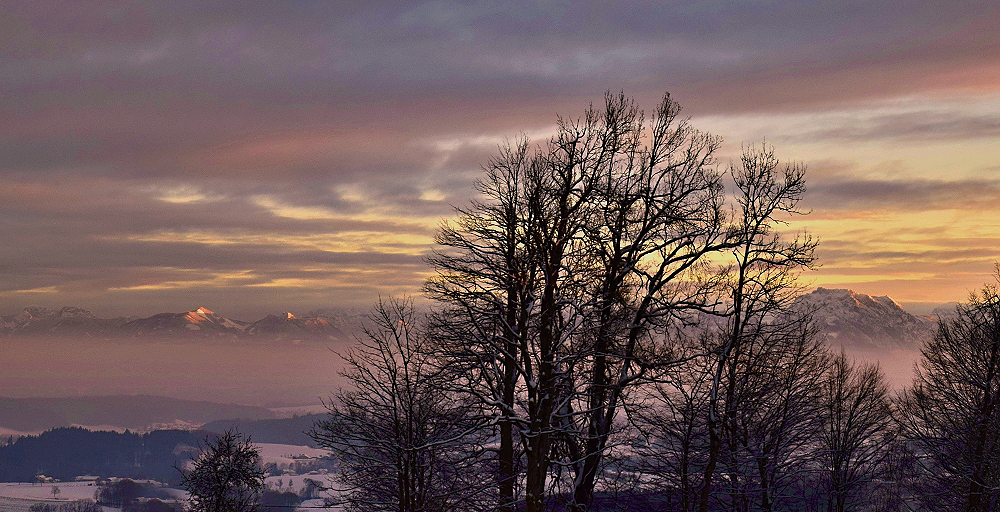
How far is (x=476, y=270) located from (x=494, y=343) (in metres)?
4.67

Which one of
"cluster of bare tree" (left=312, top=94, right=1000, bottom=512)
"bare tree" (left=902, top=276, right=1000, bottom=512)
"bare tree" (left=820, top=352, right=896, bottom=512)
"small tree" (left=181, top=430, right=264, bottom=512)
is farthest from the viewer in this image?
"small tree" (left=181, top=430, right=264, bottom=512)

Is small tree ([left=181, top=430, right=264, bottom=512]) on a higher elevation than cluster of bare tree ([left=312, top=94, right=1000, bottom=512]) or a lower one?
lower

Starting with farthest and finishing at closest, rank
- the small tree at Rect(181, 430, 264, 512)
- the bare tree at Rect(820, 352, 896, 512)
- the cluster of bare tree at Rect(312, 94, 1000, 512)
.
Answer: the small tree at Rect(181, 430, 264, 512)
the bare tree at Rect(820, 352, 896, 512)
the cluster of bare tree at Rect(312, 94, 1000, 512)

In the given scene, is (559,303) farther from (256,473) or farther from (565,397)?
(256,473)

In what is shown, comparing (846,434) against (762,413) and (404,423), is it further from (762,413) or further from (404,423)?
(404,423)

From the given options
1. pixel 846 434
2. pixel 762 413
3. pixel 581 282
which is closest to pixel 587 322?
pixel 581 282

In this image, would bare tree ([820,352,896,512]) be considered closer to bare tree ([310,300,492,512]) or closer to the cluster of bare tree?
the cluster of bare tree

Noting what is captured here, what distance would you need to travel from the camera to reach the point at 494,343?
24.3 metres

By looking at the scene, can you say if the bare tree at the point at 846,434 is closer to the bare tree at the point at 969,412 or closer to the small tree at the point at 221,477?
the bare tree at the point at 969,412

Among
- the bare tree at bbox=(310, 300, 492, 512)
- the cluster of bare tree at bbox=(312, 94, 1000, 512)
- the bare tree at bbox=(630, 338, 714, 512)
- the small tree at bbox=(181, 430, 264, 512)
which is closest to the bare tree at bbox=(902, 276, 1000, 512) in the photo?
the cluster of bare tree at bbox=(312, 94, 1000, 512)

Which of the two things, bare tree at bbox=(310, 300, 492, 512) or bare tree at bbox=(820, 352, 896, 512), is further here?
bare tree at bbox=(820, 352, 896, 512)

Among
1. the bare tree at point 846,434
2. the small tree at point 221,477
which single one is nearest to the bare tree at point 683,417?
the bare tree at point 846,434

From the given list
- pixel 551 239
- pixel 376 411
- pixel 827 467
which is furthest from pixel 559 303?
pixel 827 467

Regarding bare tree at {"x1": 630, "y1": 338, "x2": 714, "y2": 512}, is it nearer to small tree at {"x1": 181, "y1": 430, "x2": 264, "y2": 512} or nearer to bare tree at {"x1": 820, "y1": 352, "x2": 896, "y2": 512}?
bare tree at {"x1": 820, "y1": 352, "x2": 896, "y2": 512}
